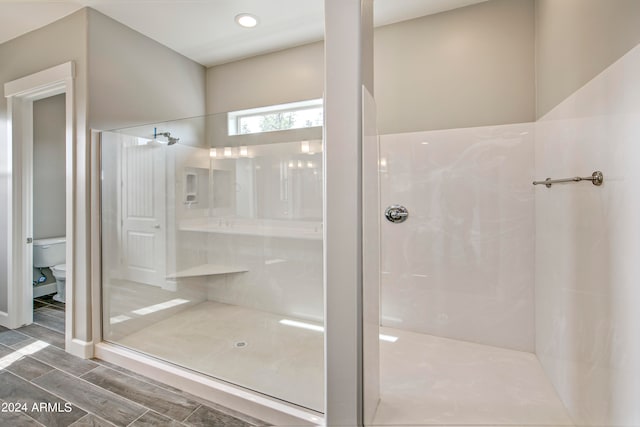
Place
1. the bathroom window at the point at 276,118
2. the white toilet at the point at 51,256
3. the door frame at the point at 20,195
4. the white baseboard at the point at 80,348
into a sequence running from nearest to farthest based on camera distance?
the bathroom window at the point at 276,118
the white baseboard at the point at 80,348
the door frame at the point at 20,195
the white toilet at the point at 51,256

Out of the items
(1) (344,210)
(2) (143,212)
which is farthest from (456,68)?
(2) (143,212)

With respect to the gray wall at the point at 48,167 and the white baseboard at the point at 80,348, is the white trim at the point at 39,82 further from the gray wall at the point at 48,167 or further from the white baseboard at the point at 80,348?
the white baseboard at the point at 80,348

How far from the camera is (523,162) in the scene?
2062 mm

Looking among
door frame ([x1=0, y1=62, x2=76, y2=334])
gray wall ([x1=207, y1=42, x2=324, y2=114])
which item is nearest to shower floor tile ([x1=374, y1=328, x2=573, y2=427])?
gray wall ([x1=207, y1=42, x2=324, y2=114])

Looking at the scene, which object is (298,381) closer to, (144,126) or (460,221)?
(460,221)

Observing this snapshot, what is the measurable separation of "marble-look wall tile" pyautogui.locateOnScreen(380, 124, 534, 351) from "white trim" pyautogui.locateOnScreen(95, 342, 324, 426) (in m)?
1.20

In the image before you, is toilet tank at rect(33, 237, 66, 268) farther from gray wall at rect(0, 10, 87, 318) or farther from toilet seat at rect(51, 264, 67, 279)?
gray wall at rect(0, 10, 87, 318)

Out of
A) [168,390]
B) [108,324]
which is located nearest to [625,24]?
[168,390]

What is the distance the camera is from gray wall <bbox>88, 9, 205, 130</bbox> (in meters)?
2.23

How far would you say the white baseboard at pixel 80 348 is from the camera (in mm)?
2176

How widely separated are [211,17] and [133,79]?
814mm

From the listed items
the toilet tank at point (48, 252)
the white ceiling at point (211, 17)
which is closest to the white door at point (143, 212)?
the white ceiling at point (211, 17)

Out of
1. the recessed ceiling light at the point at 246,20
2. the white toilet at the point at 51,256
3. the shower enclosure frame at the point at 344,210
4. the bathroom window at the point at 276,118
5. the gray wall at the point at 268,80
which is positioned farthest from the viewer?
the white toilet at the point at 51,256

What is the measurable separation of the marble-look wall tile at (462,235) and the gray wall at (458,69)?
0.43ft
